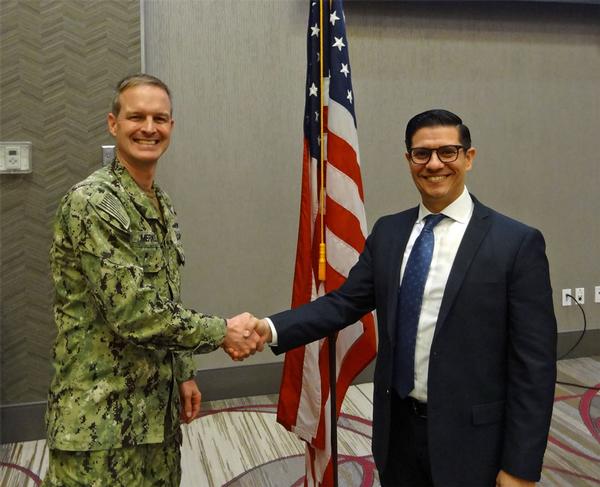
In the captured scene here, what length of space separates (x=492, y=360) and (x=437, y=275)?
25 cm

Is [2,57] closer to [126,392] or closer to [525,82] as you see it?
[126,392]

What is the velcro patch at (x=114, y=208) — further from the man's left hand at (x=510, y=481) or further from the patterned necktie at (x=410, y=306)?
the man's left hand at (x=510, y=481)

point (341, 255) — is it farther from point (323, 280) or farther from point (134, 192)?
point (134, 192)

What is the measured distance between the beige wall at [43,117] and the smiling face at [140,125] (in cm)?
147

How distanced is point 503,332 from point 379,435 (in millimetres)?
445

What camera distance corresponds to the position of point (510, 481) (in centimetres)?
139

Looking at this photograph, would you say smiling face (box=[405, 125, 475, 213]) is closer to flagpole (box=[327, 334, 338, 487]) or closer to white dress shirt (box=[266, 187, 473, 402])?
white dress shirt (box=[266, 187, 473, 402])

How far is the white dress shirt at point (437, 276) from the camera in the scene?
57.4 inches

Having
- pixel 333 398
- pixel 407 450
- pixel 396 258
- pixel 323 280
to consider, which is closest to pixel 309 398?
pixel 333 398

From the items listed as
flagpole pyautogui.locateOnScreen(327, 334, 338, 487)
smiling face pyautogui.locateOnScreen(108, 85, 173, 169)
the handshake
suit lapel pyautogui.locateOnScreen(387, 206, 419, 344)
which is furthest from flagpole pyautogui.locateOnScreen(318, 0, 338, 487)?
smiling face pyautogui.locateOnScreen(108, 85, 173, 169)

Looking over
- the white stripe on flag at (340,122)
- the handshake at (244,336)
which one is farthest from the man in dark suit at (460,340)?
the white stripe on flag at (340,122)

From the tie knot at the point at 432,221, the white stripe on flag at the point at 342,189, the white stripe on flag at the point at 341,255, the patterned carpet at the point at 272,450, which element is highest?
the white stripe on flag at the point at 342,189

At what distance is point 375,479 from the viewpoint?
2543 mm

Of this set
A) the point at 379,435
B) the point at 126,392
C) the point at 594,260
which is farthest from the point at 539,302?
the point at 594,260
